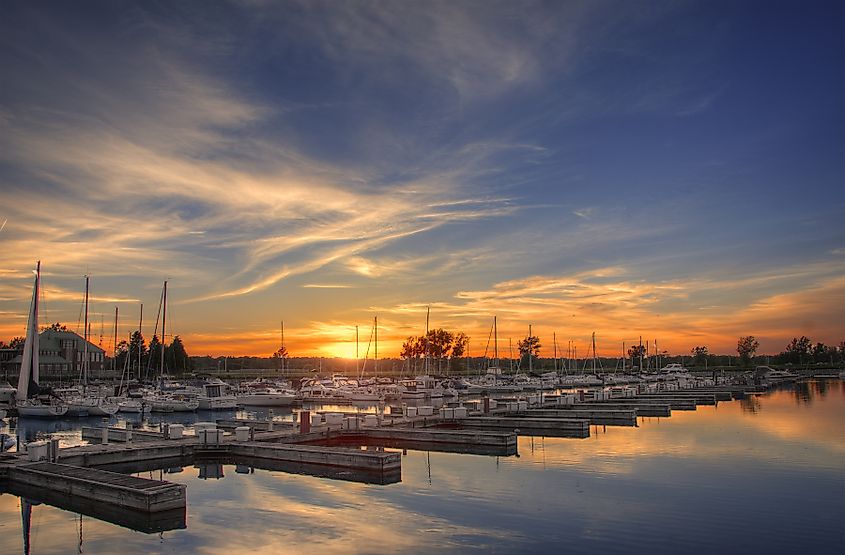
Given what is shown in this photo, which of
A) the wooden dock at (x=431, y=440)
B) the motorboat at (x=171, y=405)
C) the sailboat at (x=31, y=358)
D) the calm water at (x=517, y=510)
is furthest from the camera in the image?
the motorboat at (x=171, y=405)

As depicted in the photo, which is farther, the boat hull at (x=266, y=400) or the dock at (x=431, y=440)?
the boat hull at (x=266, y=400)

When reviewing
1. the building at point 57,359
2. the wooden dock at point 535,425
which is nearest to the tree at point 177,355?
the building at point 57,359

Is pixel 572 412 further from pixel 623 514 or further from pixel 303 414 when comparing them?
pixel 623 514

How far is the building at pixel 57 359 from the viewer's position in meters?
123

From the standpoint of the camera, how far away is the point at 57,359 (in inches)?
5128

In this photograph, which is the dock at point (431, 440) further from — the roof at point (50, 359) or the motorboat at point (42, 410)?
the roof at point (50, 359)

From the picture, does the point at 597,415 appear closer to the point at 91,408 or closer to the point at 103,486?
the point at 103,486

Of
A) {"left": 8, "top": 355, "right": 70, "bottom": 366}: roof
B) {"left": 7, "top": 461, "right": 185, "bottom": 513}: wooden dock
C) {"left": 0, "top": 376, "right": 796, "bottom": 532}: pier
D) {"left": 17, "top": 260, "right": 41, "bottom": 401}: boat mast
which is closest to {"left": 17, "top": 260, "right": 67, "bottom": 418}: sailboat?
{"left": 17, "top": 260, "right": 41, "bottom": 401}: boat mast

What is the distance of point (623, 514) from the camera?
2031 cm

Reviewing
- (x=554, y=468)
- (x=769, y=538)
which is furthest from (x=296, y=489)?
(x=769, y=538)

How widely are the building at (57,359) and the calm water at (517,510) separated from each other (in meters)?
108

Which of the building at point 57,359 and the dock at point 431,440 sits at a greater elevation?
the building at point 57,359

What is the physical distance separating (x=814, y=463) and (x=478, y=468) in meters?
14.6

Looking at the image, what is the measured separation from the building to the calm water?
10757 cm
